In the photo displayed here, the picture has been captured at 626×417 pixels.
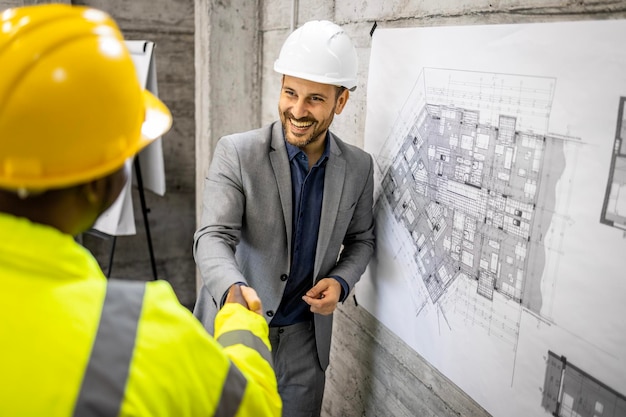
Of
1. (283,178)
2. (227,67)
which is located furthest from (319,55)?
(227,67)

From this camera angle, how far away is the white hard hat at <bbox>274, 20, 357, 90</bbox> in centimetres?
178

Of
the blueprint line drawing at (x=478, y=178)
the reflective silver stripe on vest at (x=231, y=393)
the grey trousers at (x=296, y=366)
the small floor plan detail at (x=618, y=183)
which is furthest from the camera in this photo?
the grey trousers at (x=296, y=366)

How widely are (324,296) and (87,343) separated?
120cm

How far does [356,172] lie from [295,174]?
0.72 ft

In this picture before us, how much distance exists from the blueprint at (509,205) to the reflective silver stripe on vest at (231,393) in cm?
80

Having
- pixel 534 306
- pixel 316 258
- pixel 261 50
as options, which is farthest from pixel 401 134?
pixel 261 50

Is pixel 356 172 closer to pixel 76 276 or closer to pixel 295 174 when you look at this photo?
pixel 295 174

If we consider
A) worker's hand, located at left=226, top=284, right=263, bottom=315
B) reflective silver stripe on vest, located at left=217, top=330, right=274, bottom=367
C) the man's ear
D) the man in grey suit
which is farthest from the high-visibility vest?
the man's ear

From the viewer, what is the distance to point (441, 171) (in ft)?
5.39

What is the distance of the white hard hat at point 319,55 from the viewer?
5.83 ft

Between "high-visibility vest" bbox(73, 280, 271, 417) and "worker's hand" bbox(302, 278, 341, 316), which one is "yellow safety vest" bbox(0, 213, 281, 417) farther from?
"worker's hand" bbox(302, 278, 341, 316)

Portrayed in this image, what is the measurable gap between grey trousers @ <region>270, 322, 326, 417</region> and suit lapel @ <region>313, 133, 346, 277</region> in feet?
1.00

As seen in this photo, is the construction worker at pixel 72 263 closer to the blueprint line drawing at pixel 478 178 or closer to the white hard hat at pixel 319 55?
the blueprint line drawing at pixel 478 178

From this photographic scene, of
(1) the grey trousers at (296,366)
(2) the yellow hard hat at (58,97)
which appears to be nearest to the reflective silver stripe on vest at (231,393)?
(2) the yellow hard hat at (58,97)
